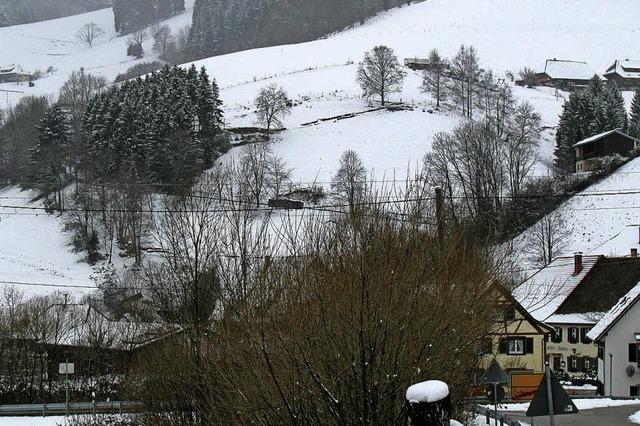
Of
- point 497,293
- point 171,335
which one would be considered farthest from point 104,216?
point 497,293

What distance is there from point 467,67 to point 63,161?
51.6 m

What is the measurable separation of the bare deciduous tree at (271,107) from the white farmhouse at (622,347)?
51837 millimetres

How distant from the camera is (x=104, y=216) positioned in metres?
63.0

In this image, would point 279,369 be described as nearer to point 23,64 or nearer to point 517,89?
point 517,89

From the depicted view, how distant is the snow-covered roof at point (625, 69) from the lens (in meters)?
118

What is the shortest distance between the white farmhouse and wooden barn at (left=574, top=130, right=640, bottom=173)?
36.0 meters

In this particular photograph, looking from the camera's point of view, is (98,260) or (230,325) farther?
(98,260)

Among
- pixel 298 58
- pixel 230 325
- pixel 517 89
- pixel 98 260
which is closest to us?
pixel 230 325

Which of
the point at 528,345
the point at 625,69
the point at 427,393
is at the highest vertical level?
the point at 625,69

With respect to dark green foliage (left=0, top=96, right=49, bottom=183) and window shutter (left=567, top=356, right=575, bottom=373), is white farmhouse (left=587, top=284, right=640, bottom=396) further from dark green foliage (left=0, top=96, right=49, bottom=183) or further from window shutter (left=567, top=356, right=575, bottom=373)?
dark green foliage (left=0, top=96, right=49, bottom=183)

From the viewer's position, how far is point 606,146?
226 feet

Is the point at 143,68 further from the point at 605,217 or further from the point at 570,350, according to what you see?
the point at 570,350

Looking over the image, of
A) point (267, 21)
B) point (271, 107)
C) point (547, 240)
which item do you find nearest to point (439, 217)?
point (547, 240)

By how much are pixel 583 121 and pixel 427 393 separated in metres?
77.7
